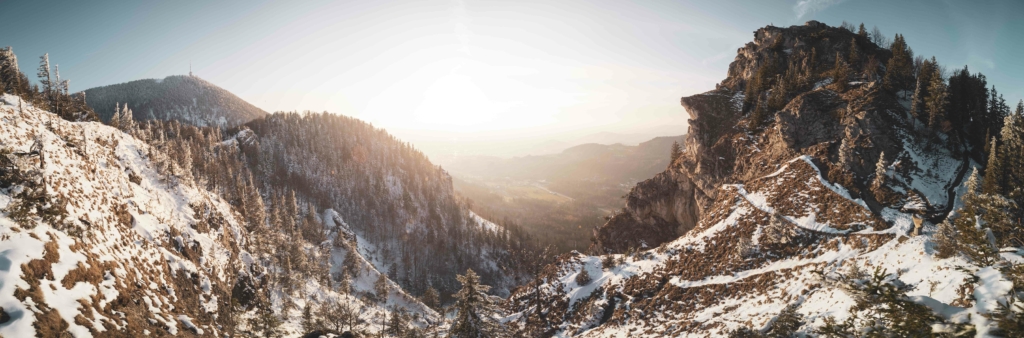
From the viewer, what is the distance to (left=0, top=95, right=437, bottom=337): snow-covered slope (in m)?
17.1

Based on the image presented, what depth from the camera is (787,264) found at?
38.2 metres

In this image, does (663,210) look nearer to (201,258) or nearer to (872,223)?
(872,223)

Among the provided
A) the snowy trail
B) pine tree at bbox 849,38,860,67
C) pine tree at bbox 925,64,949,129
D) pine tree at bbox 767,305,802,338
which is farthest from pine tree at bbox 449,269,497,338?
→ pine tree at bbox 849,38,860,67

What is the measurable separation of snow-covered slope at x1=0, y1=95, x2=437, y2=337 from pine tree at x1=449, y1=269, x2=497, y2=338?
18349 mm

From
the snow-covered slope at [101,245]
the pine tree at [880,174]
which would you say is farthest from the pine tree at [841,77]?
the snow-covered slope at [101,245]

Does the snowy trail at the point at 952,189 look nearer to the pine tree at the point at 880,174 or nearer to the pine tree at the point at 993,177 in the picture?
the pine tree at the point at 993,177

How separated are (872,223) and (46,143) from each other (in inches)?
2979

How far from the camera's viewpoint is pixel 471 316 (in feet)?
83.2

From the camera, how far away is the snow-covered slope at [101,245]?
1712cm

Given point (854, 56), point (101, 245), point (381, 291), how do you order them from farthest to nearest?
point (381, 291) → point (854, 56) → point (101, 245)

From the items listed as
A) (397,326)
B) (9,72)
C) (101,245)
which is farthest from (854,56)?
(9,72)

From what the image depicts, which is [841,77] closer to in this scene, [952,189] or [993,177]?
[952,189]

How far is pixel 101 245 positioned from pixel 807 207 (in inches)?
2673

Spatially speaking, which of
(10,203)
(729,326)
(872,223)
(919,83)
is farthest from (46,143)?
(919,83)
